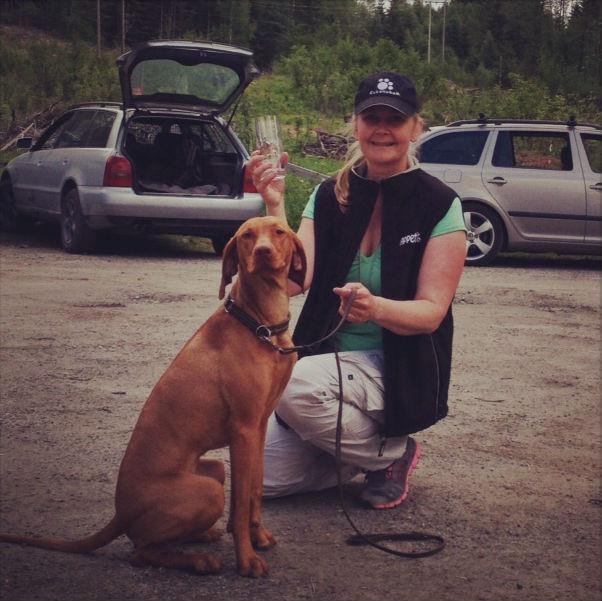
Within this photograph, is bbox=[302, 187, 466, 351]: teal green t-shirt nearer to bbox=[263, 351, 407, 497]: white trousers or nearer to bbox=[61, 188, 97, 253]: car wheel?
bbox=[263, 351, 407, 497]: white trousers

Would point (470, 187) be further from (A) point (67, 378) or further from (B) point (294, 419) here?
(B) point (294, 419)

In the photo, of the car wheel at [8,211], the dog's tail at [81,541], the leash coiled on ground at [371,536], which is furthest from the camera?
the car wheel at [8,211]

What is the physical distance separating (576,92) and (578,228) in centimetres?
1802

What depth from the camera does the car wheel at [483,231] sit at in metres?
12.9

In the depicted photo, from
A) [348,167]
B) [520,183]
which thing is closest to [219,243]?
[520,183]

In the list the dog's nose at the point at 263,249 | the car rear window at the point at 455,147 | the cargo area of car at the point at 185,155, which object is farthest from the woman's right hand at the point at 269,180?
the car rear window at the point at 455,147

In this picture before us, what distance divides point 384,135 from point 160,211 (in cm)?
772

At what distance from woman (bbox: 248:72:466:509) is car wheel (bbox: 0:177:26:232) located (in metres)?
10.4

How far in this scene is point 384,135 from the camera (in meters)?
4.25

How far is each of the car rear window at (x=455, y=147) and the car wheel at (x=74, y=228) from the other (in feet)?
14.0

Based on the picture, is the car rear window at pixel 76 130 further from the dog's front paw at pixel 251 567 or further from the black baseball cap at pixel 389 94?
the dog's front paw at pixel 251 567

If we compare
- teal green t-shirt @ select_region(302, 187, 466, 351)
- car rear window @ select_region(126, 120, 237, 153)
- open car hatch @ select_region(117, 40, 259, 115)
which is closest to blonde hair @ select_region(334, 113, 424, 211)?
teal green t-shirt @ select_region(302, 187, 466, 351)

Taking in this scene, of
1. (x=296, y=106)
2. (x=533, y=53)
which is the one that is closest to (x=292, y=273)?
(x=296, y=106)

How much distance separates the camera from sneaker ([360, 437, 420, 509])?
4.36 meters
